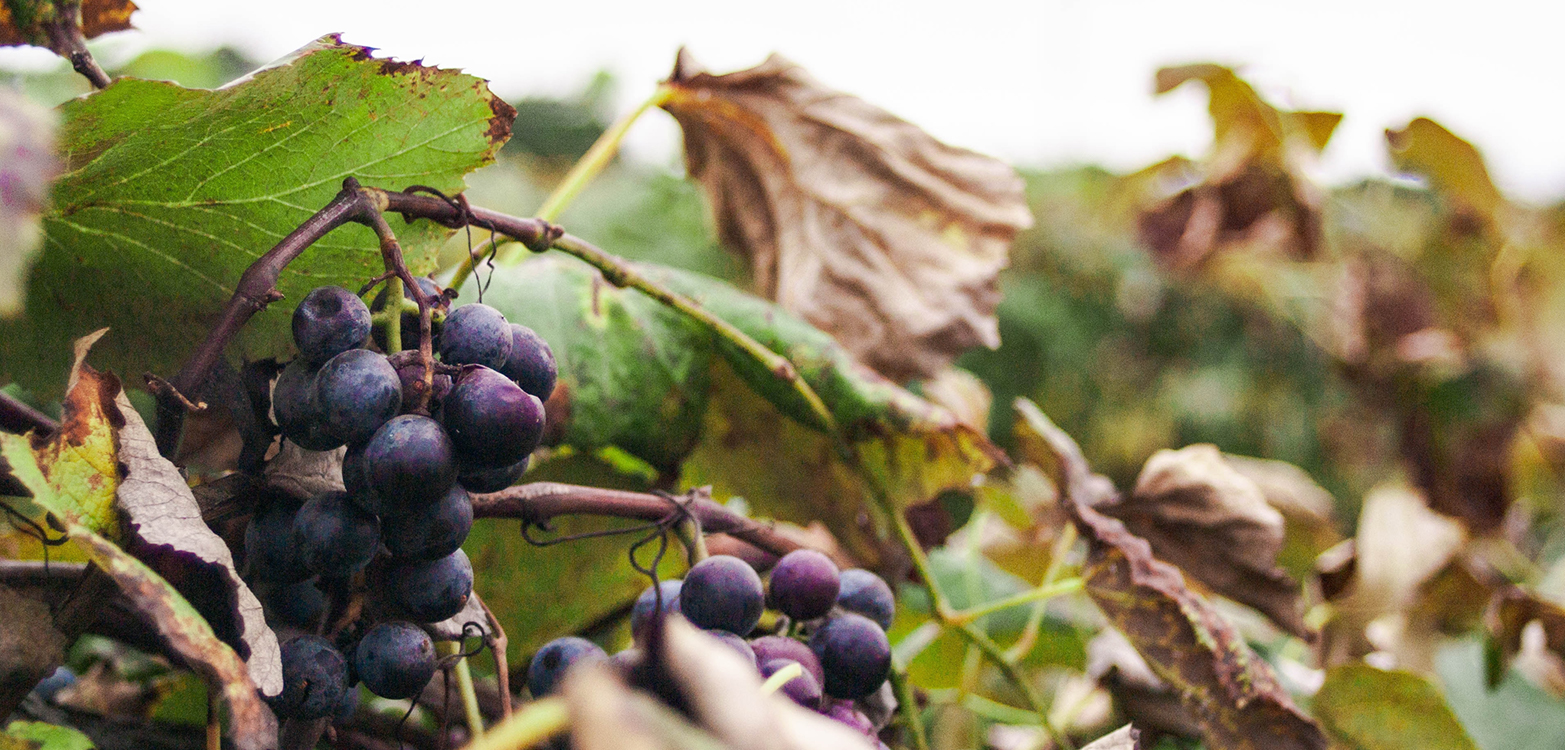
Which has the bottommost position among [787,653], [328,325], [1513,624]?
[1513,624]

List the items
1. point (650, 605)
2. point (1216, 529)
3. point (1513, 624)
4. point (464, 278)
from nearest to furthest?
point (650, 605) < point (464, 278) < point (1216, 529) < point (1513, 624)

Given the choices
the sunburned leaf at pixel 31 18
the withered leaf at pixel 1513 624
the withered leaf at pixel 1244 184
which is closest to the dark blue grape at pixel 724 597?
the sunburned leaf at pixel 31 18

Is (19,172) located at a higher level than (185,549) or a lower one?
higher

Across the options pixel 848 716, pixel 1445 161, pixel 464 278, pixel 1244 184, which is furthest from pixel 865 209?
pixel 1445 161

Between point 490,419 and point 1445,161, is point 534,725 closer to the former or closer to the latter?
point 490,419

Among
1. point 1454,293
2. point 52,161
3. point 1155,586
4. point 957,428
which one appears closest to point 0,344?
point 52,161

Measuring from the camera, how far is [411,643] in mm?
279

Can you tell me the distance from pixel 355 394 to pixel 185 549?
0.18 ft

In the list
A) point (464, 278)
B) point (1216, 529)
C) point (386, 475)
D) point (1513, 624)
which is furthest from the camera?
point (1513, 624)

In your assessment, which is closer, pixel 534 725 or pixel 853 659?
pixel 534 725

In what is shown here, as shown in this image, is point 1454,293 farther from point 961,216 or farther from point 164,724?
point 164,724

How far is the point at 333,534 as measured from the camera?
0.88 ft

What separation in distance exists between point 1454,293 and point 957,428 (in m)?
1.27

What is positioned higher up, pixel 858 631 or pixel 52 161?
pixel 52 161
